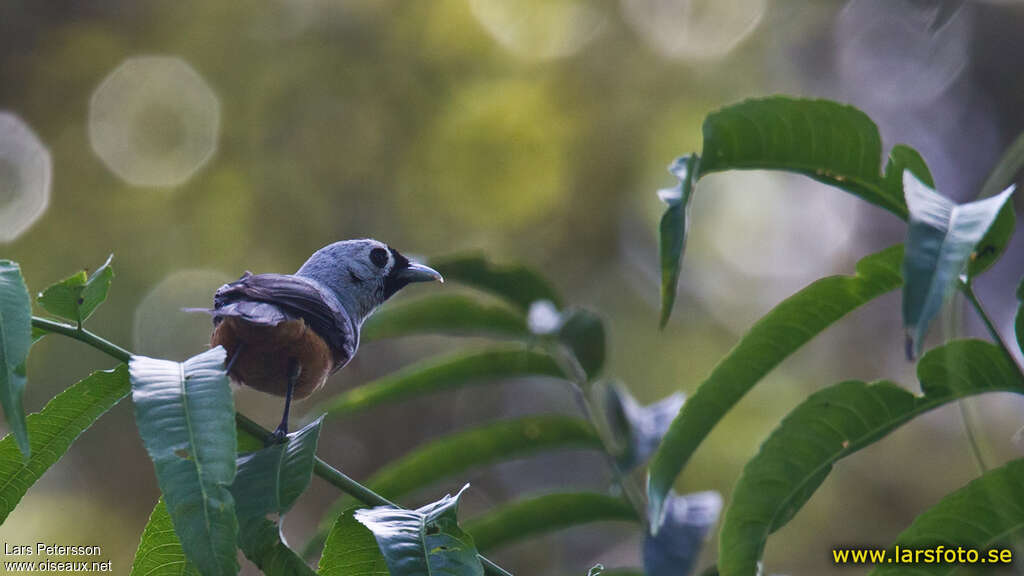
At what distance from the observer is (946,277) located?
1.39 m

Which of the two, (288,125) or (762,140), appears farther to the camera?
(288,125)

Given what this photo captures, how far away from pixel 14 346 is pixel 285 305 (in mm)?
1040

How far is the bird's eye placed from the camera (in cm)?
320

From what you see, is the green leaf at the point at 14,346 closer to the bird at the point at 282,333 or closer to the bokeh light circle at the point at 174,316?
the bird at the point at 282,333

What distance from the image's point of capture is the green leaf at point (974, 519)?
5.92ft

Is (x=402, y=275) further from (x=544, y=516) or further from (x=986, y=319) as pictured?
(x=986, y=319)

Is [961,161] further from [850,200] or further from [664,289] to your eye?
[664,289]

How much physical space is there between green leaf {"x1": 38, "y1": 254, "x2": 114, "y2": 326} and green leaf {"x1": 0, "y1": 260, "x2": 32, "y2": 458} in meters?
0.08

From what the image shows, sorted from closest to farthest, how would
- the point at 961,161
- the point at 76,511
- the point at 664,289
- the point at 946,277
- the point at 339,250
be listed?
the point at 946,277
the point at 664,289
the point at 339,250
the point at 76,511
the point at 961,161

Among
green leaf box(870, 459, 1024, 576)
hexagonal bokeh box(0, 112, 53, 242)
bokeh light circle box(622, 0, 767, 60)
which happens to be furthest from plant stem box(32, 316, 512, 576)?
bokeh light circle box(622, 0, 767, 60)

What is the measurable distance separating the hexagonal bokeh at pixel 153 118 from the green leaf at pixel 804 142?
6958 mm

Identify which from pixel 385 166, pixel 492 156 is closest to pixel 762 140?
pixel 492 156

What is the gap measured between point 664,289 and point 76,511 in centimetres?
657

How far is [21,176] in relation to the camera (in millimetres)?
7809
